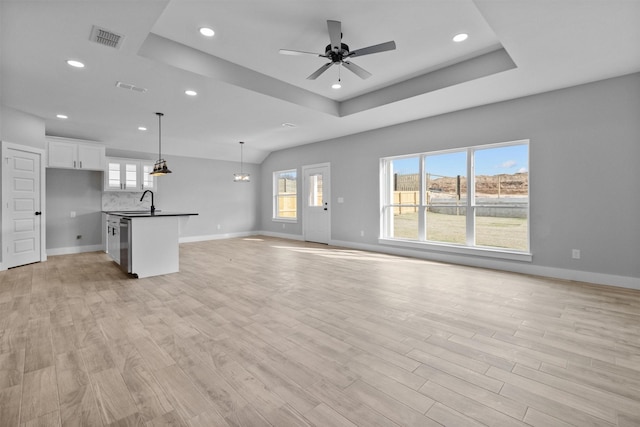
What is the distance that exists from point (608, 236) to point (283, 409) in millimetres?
4787

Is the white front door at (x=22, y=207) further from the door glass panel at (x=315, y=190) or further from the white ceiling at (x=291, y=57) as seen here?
the door glass panel at (x=315, y=190)

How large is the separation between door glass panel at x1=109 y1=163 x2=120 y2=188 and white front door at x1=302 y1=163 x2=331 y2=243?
467 centimetres

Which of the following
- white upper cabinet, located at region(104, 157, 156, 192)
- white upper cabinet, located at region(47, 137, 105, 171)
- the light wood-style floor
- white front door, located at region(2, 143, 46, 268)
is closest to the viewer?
the light wood-style floor

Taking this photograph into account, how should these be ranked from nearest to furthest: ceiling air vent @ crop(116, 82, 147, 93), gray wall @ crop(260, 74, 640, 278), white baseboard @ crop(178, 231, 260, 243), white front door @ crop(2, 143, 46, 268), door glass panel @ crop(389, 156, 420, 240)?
gray wall @ crop(260, 74, 640, 278) < ceiling air vent @ crop(116, 82, 147, 93) < white front door @ crop(2, 143, 46, 268) < door glass panel @ crop(389, 156, 420, 240) < white baseboard @ crop(178, 231, 260, 243)

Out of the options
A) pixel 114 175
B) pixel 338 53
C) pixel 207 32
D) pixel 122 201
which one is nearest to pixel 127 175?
pixel 114 175

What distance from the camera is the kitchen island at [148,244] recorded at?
4293 millimetres

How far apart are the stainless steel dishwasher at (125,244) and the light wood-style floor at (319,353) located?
1.59 ft

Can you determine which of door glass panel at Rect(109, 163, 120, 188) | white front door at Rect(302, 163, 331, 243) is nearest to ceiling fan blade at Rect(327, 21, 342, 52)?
white front door at Rect(302, 163, 331, 243)

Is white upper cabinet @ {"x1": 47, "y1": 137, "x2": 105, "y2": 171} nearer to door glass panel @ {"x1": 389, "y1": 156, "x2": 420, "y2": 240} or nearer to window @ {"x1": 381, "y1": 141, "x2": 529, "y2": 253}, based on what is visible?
window @ {"x1": 381, "y1": 141, "x2": 529, "y2": 253}

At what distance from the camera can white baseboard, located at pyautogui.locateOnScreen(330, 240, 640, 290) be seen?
3.79m

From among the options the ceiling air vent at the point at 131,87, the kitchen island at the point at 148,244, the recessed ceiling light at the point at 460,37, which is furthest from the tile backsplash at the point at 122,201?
the recessed ceiling light at the point at 460,37

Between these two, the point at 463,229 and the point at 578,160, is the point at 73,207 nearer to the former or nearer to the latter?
the point at 463,229

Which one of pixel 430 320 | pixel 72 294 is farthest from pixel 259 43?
pixel 72 294

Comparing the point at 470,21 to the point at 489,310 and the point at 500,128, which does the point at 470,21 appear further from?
the point at 489,310
